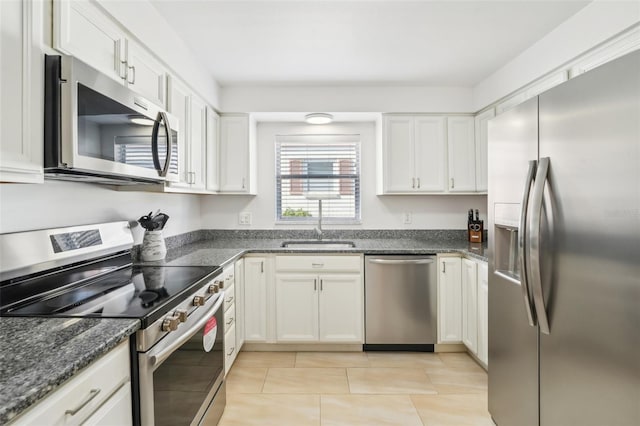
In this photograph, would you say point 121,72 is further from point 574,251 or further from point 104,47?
point 574,251

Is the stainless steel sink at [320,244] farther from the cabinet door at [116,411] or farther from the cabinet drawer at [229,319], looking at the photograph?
the cabinet door at [116,411]

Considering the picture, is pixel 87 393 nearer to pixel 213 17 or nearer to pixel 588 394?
pixel 588 394

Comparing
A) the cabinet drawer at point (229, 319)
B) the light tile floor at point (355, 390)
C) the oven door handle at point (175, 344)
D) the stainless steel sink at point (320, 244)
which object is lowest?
the light tile floor at point (355, 390)

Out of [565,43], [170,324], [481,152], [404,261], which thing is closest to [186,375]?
[170,324]

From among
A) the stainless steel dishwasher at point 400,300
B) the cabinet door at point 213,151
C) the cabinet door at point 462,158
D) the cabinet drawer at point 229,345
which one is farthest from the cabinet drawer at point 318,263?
the cabinet door at point 462,158

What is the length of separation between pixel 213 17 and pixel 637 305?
94.6 inches

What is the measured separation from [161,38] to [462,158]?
104 inches

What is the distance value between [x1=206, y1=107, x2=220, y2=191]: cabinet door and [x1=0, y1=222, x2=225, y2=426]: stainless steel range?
1097mm

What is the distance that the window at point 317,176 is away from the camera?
3.57 m

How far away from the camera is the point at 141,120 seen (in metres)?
1.56

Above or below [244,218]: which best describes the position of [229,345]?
below

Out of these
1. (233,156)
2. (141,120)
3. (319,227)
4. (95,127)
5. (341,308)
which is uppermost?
(233,156)

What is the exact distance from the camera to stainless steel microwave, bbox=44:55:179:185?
1129 millimetres

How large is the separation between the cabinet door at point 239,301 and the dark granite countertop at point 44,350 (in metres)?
1.62
